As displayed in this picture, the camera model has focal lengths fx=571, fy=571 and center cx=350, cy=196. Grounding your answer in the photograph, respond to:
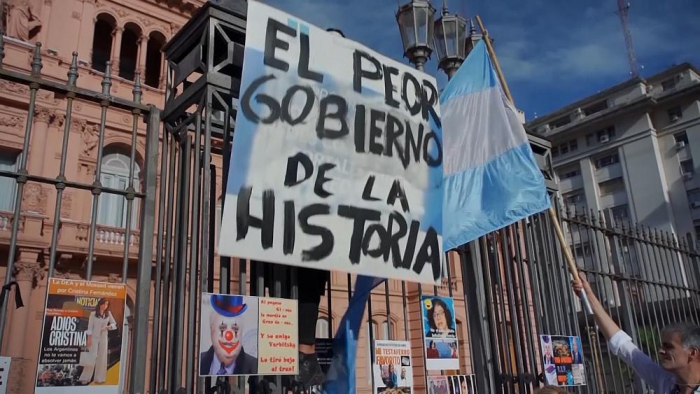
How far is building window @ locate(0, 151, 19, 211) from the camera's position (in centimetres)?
1316

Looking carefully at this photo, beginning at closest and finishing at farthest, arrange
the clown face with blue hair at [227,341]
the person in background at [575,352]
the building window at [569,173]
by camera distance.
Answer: the clown face with blue hair at [227,341] < the person in background at [575,352] < the building window at [569,173]

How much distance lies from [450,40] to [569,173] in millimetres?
40821

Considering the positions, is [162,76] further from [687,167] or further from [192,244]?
[687,167]

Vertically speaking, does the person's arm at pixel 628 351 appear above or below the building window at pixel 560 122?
below

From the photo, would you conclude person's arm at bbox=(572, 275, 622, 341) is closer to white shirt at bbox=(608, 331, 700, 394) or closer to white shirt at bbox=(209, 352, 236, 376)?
white shirt at bbox=(608, 331, 700, 394)

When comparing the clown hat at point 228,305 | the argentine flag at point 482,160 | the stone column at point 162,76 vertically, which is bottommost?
the clown hat at point 228,305

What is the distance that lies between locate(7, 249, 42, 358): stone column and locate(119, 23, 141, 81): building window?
6806 millimetres

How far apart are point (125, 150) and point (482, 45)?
12674 mm

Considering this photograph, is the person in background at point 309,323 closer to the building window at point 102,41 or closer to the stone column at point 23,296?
the stone column at point 23,296

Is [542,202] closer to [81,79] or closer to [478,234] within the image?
[478,234]

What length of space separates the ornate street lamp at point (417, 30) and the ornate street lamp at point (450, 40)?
0.96ft

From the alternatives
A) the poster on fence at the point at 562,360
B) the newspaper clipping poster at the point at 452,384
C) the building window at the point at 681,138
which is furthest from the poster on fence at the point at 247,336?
the building window at the point at 681,138

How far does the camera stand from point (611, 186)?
4172 cm

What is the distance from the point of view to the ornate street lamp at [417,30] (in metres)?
5.28
